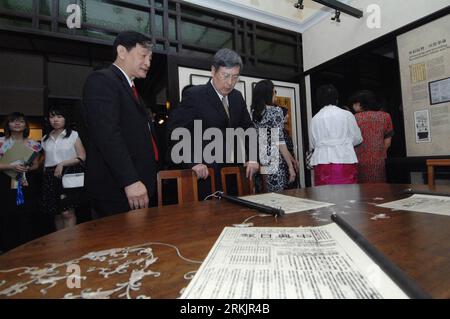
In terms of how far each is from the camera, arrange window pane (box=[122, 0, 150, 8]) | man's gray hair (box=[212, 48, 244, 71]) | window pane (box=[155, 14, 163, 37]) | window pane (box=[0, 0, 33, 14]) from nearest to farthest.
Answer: man's gray hair (box=[212, 48, 244, 71]), window pane (box=[0, 0, 33, 14]), window pane (box=[122, 0, 150, 8]), window pane (box=[155, 14, 163, 37])

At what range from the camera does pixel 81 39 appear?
257cm

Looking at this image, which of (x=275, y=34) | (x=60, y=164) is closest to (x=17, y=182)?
(x=60, y=164)

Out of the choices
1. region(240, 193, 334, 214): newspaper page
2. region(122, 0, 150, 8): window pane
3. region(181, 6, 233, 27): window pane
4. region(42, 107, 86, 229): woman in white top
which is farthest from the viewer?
region(181, 6, 233, 27): window pane

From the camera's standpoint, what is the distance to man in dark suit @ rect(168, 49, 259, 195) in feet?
5.13

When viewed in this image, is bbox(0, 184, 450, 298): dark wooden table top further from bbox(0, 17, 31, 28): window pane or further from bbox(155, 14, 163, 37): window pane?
bbox(155, 14, 163, 37): window pane

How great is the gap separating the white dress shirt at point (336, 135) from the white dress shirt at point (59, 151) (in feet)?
7.14

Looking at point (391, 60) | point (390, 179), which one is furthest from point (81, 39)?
point (390, 179)

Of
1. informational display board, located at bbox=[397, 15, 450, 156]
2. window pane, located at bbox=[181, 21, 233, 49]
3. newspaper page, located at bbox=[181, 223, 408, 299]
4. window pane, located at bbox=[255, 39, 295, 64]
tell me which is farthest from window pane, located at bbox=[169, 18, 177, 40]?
newspaper page, located at bbox=[181, 223, 408, 299]

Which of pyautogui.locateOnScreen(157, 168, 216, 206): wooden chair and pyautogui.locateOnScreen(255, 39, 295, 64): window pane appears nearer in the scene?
pyautogui.locateOnScreen(157, 168, 216, 206): wooden chair

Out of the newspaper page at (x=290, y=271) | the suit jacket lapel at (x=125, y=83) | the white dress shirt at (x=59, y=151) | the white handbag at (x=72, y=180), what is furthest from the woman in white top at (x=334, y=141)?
the white dress shirt at (x=59, y=151)

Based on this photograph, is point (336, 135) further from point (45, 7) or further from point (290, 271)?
point (45, 7)

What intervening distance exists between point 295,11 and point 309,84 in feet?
3.47

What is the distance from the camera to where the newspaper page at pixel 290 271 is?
0.33 m

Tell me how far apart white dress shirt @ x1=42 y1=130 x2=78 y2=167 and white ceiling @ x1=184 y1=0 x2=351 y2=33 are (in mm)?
2175
